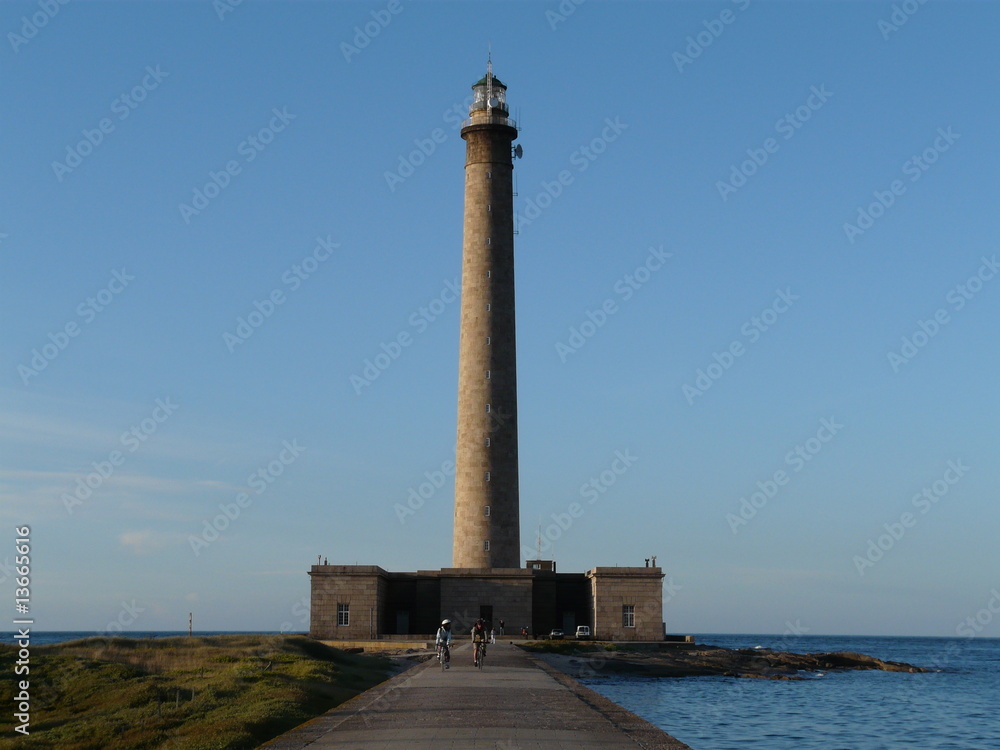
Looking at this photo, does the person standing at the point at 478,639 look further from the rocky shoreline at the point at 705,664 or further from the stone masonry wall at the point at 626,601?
the stone masonry wall at the point at 626,601

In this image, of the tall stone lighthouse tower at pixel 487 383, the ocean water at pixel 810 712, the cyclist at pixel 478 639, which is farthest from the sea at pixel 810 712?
the tall stone lighthouse tower at pixel 487 383

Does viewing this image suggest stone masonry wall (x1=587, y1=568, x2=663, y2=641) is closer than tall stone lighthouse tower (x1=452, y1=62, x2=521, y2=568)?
Yes

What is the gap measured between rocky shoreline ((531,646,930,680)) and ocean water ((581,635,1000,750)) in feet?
3.92

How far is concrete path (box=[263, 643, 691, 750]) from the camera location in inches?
726

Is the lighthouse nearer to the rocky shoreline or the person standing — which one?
the rocky shoreline

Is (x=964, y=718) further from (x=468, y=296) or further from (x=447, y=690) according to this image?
(x=468, y=296)

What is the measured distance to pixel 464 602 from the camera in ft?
200

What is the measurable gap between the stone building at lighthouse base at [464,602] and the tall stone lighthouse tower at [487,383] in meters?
1.78

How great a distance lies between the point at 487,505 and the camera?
6228cm

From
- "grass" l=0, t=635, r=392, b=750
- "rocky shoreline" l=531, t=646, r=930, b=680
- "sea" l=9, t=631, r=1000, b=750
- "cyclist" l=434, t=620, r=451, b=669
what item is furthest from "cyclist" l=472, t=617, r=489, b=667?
"rocky shoreline" l=531, t=646, r=930, b=680

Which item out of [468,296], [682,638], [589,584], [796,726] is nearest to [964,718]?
[796,726]

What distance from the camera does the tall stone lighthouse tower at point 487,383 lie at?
62406 millimetres

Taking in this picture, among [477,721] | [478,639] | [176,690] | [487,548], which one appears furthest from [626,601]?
[477,721]

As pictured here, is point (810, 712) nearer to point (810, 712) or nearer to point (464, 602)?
point (810, 712)
